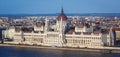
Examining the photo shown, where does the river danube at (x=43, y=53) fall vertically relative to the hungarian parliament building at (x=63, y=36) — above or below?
below

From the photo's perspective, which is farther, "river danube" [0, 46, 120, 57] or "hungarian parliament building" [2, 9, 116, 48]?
"hungarian parliament building" [2, 9, 116, 48]

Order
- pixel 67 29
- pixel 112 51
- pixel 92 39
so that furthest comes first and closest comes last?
1. pixel 67 29
2. pixel 92 39
3. pixel 112 51

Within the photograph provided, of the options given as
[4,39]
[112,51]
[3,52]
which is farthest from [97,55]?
[4,39]

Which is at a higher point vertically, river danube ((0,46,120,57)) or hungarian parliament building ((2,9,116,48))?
hungarian parliament building ((2,9,116,48))

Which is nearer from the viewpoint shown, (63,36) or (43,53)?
(43,53)

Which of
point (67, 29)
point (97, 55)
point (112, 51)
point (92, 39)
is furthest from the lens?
point (67, 29)

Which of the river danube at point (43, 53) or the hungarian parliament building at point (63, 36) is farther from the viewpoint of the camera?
the hungarian parliament building at point (63, 36)

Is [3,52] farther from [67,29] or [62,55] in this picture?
[67,29]

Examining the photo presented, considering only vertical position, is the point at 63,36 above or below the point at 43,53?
above
